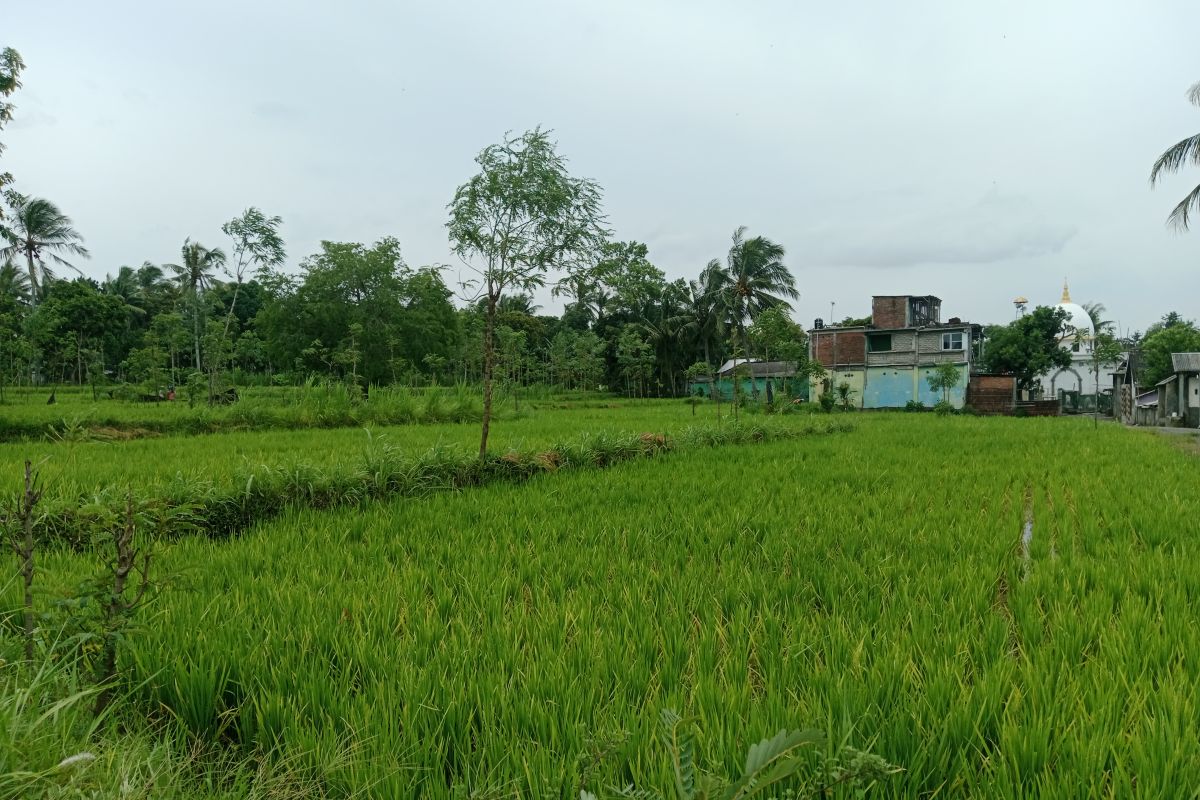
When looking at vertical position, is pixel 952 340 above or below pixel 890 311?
below

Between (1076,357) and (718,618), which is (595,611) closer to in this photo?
(718,618)

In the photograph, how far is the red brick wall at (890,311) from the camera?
30.0 meters

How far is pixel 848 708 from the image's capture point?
1.71m

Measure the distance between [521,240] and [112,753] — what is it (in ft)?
18.9

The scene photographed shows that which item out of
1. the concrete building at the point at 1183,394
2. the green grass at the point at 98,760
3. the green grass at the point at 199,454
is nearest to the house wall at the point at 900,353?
the concrete building at the point at 1183,394

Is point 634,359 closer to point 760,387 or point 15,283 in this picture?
point 760,387

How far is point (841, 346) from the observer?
103 feet

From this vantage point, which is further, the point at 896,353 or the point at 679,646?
the point at 896,353

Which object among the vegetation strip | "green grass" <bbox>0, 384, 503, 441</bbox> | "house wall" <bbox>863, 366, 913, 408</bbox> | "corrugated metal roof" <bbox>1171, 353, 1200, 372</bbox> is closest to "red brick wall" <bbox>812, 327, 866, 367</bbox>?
"house wall" <bbox>863, 366, 913, 408</bbox>

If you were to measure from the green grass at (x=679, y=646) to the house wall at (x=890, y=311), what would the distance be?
28017 mm

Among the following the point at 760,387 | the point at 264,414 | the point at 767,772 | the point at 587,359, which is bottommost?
the point at 767,772

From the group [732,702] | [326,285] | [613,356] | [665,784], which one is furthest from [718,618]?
[613,356]

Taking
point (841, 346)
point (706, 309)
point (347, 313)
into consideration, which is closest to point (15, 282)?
point (347, 313)

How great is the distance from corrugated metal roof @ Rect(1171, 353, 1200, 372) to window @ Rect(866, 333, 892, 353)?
34.3ft
